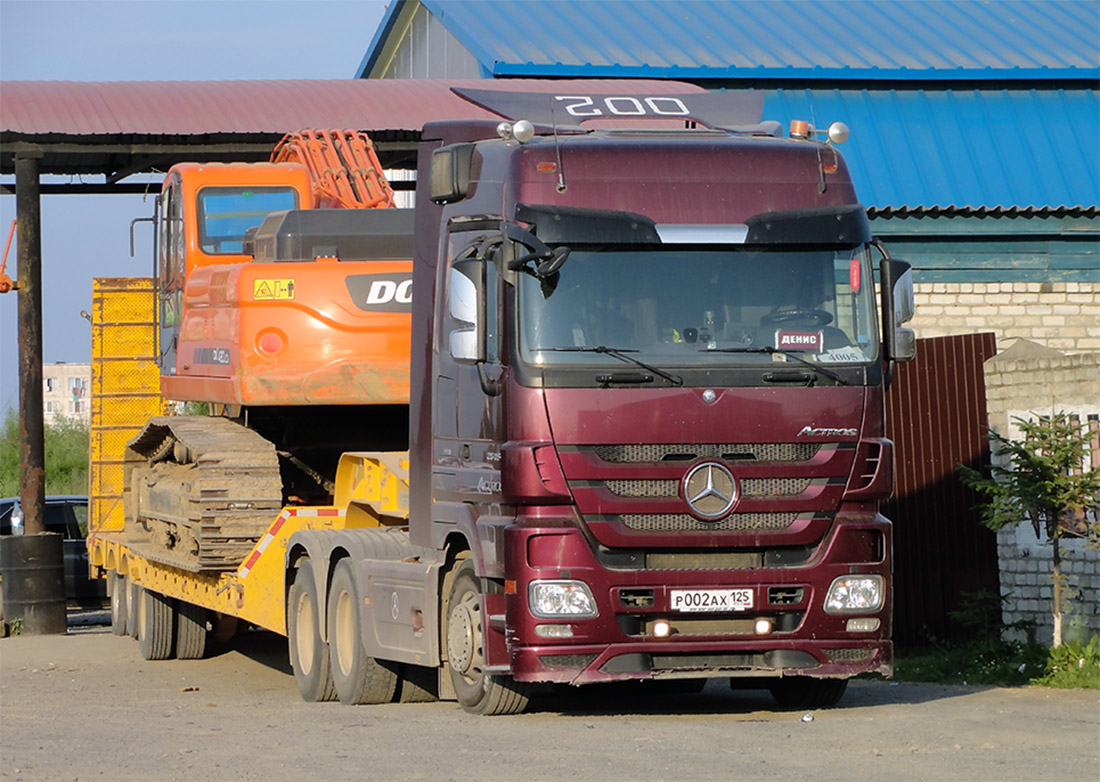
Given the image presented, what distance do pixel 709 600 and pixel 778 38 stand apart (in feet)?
62.2

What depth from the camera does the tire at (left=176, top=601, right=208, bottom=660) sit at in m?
15.6

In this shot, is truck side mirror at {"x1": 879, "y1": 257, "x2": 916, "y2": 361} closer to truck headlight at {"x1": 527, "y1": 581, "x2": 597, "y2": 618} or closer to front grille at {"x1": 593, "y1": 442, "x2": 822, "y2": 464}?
front grille at {"x1": 593, "y1": 442, "x2": 822, "y2": 464}

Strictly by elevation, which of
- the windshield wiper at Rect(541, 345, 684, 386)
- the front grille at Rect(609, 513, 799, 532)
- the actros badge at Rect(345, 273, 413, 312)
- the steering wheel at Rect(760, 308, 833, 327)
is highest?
the actros badge at Rect(345, 273, 413, 312)

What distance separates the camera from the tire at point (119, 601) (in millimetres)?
17672

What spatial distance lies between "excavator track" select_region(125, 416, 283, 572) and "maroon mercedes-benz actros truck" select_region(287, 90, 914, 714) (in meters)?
3.29

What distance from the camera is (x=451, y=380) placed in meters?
9.83

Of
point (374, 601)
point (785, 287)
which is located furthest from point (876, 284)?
point (374, 601)

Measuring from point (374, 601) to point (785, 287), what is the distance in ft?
10.7

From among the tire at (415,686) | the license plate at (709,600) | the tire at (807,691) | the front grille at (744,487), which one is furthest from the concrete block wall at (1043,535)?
the tire at (415,686)

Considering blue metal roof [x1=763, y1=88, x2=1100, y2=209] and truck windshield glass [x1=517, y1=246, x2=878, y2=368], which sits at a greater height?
blue metal roof [x1=763, y1=88, x2=1100, y2=209]

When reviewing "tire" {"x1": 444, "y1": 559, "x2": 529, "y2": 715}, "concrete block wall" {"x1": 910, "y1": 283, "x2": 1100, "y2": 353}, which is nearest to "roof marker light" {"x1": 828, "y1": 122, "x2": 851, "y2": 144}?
"tire" {"x1": 444, "y1": 559, "x2": 529, "y2": 715}

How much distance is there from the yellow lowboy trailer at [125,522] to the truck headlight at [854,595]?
9.70 ft

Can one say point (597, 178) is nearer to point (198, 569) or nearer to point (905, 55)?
point (198, 569)

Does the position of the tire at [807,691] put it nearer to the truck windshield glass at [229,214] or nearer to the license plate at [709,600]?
the license plate at [709,600]
